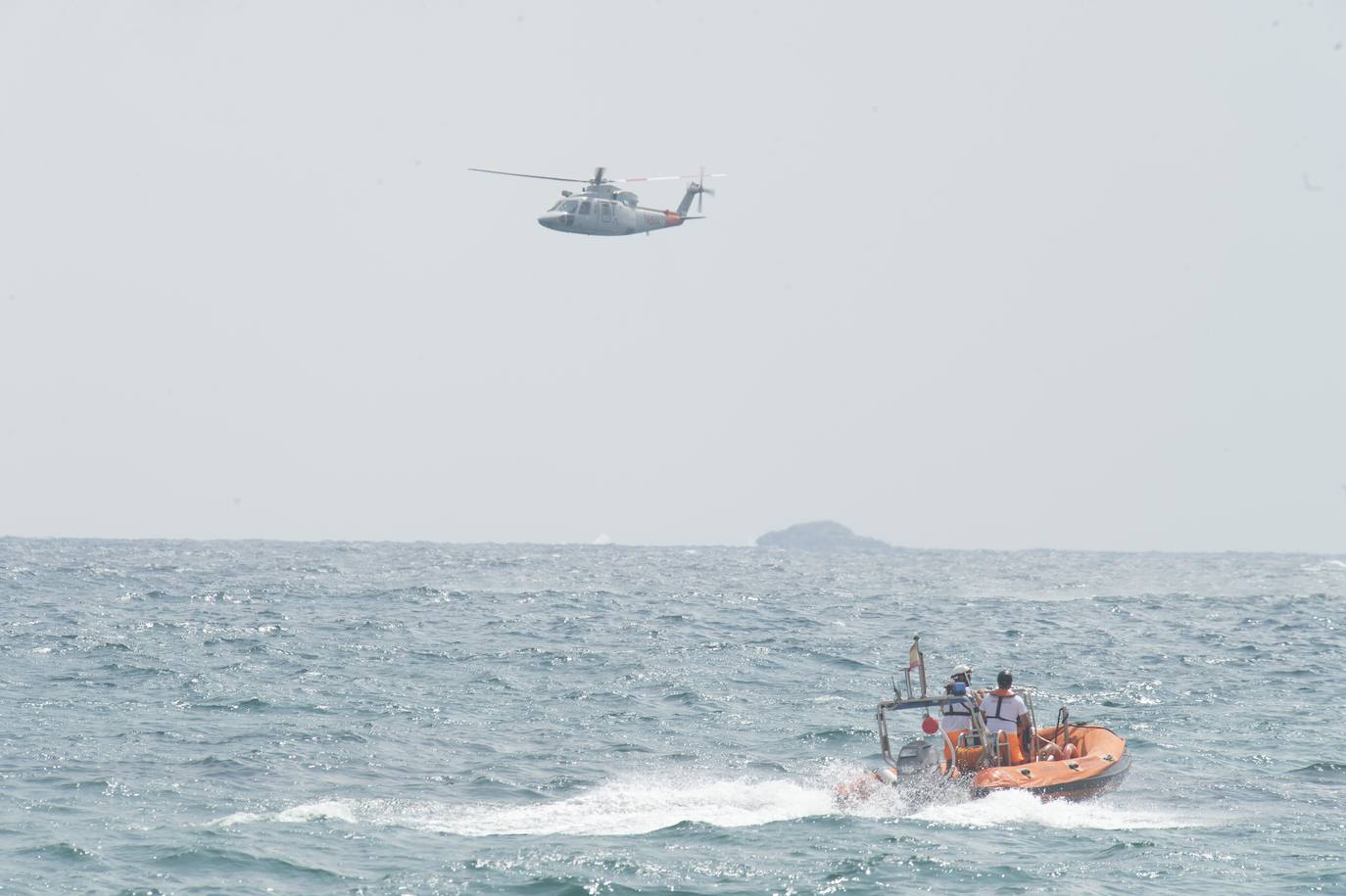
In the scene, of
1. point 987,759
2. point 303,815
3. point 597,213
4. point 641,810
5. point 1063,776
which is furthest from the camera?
point 597,213

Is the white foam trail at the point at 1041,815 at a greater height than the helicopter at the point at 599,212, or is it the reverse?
the helicopter at the point at 599,212

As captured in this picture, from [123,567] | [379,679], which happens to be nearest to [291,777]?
[379,679]

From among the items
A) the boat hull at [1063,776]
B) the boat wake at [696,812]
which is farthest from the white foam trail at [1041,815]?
the boat hull at [1063,776]

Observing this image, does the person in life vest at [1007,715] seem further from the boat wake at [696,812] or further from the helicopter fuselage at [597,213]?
the helicopter fuselage at [597,213]

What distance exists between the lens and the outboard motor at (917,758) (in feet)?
60.5

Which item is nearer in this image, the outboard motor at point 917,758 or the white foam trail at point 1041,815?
the white foam trail at point 1041,815

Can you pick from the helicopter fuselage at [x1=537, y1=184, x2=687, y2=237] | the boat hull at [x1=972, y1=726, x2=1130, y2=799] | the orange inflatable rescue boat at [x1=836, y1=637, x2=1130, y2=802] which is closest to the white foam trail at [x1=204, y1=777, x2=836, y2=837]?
the orange inflatable rescue boat at [x1=836, y1=637, x2=1130, y2=802]

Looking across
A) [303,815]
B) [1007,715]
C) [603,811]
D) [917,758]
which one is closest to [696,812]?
[603,811]

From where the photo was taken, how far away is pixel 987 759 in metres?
19.2

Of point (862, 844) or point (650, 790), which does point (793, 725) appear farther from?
point (862, 844)

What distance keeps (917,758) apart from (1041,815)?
1683 mm

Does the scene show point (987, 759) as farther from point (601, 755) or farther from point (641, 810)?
point (601, 755)

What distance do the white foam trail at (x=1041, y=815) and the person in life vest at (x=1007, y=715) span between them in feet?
4.57

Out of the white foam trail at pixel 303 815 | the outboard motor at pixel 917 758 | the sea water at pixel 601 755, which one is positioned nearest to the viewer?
the sea water at pixel 601 755
